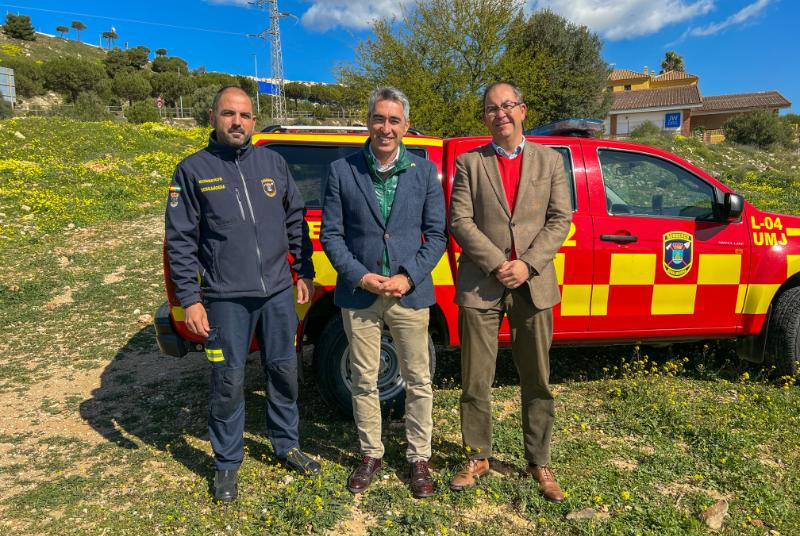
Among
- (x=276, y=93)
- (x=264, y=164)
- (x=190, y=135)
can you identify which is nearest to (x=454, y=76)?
(x=190, y=135)

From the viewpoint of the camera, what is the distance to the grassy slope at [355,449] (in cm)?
261

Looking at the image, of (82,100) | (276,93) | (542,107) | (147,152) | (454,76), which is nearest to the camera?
(147,152)

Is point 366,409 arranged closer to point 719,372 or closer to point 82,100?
point 719,372

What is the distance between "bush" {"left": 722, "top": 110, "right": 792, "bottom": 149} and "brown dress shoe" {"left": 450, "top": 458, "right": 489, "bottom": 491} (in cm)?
3187

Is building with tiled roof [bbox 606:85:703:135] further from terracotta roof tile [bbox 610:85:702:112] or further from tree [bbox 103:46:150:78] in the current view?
tree [bbox 103:46:150:78]

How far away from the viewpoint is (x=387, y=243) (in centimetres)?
265

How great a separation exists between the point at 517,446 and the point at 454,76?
1482cm

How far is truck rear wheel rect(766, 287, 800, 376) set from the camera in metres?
3.75

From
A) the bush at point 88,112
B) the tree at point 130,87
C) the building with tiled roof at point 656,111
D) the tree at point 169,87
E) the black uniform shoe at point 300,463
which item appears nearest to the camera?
the black uniform shoe at point 300,463

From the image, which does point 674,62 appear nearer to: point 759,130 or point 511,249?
point 759,130

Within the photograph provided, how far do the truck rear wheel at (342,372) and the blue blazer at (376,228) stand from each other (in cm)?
71

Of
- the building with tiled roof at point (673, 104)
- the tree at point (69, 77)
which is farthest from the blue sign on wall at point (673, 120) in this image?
the tree at point (69, 77)

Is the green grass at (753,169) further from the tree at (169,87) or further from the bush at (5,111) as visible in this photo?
the tree at (169,87)

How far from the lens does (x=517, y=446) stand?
127 inches
